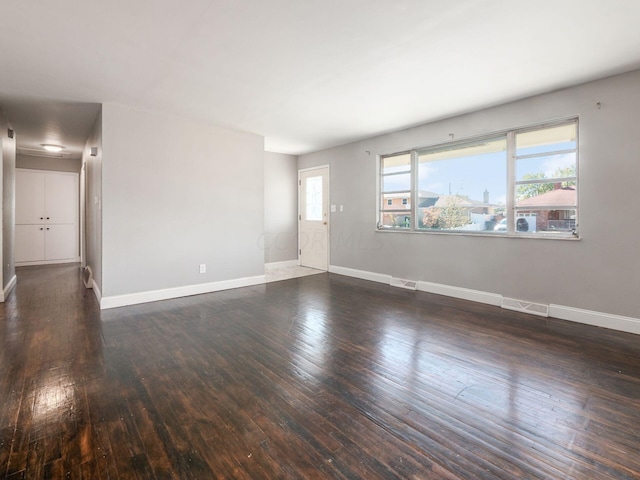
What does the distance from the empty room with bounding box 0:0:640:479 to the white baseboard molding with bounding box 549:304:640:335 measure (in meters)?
0.02

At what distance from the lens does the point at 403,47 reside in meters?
2.68

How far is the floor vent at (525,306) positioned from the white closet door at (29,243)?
9474mm

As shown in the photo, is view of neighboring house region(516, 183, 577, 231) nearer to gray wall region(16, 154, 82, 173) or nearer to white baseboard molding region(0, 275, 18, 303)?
white baseboard molding region(0, 275, 18, 303)

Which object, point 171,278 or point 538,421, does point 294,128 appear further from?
point 538,421

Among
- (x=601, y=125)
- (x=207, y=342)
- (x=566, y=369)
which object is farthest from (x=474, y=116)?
(x=207, y=342)

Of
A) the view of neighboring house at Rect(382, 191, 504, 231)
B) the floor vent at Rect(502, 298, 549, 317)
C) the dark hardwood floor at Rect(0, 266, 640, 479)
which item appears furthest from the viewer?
the view of neighboring house at Rect(382, 191, 504, 231)

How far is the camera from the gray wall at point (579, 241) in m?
3.19

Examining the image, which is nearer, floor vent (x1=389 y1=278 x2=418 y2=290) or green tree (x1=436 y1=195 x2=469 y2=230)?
green tree (x1=436 y1=195 x2=469 y2=230)

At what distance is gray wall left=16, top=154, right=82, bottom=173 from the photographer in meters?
7.16

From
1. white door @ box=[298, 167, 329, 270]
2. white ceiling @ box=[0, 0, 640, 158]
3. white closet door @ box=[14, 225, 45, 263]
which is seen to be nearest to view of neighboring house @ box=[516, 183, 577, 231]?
white ceiling @ box=[0, 0, 640, 158]

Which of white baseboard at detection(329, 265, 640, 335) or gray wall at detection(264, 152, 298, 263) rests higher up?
gray wall at detection(264, 152, 298, 263)

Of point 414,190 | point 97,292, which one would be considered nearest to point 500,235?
point 414,190

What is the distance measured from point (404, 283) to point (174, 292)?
11.7 feet

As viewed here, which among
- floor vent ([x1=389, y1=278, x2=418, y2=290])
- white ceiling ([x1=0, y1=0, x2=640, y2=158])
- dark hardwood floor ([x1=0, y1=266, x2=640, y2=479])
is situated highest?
white ceiling ([x1=0, y1=0, x2=640, y2=158])
